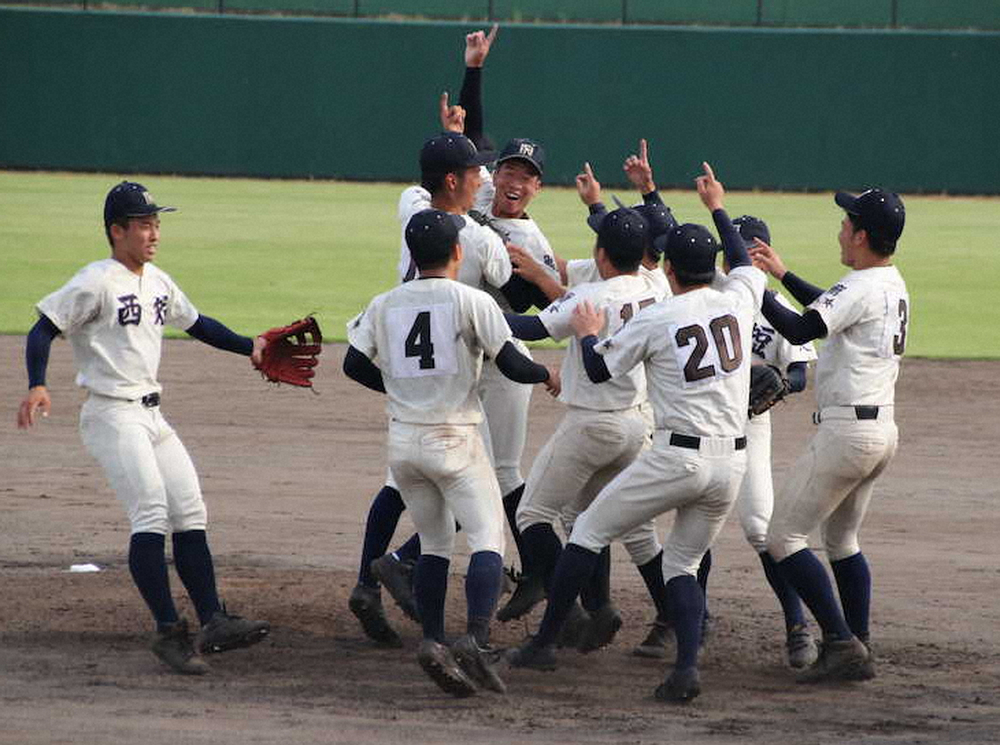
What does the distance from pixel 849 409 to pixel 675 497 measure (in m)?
0.84

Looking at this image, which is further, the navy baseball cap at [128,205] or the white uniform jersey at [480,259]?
the white uniform jersey at [480,259]

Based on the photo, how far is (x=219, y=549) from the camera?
849 cm

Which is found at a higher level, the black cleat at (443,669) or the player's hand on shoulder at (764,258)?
the player's hand on shoulder at (764,258)

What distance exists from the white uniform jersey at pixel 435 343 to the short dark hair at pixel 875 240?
1.43 metres

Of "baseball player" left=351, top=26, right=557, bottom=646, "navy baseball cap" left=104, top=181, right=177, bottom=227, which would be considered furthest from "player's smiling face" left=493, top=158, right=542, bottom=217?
"navy baseball cap" left=104, top=181, right=177, bottom=227

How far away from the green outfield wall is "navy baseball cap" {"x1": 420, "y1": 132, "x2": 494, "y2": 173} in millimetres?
23916

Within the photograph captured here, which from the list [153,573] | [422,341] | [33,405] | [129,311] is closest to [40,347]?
[33,405]

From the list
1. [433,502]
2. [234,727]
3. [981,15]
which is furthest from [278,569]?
[981,15]

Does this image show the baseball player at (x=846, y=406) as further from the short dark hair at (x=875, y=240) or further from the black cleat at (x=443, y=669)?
the black cleat at (x=443, y=669)

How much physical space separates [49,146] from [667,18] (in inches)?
440

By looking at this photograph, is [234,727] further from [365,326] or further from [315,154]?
[315,154]

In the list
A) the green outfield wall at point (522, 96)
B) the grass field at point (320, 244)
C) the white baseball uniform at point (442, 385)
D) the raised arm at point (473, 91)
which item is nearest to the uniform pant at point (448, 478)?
the white baseball uniform at point (442, 385)

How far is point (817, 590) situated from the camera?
6578mm

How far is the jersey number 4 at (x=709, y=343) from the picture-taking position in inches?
241
